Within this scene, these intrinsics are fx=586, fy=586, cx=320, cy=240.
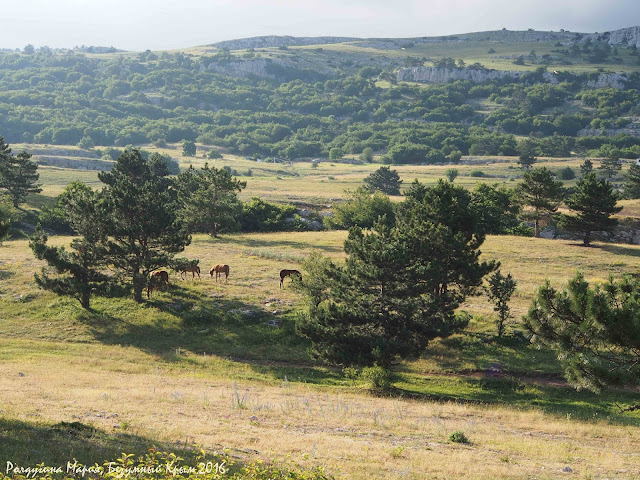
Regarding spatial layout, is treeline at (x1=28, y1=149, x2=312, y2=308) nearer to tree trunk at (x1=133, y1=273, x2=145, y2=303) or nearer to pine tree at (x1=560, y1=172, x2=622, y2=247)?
tree trunk at (x1=133, y1=273, x2=145, y2=303)

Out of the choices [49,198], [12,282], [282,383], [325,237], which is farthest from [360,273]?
[49,198]

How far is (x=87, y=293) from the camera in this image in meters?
45.2

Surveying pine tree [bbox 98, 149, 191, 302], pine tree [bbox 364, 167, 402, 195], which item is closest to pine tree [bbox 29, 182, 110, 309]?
pine tree [bbox 98, 149, 191, 302]

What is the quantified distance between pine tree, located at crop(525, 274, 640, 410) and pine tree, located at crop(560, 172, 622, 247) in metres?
48.6

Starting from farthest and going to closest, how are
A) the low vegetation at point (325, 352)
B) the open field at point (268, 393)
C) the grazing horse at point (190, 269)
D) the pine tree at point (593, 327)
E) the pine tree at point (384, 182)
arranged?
the pine tree at point (384, 182), the grazing horse at point (190, 269), the pine tree at point (593, 327), the low vegetation at point (325, 352), the open field at point (268, 393)

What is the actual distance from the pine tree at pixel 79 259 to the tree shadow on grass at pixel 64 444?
26584 mm

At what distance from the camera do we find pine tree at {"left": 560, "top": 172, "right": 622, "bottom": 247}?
68188 mm

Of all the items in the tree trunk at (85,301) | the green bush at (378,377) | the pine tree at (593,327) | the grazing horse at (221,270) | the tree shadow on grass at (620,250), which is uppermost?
the pine tree at (593,327)

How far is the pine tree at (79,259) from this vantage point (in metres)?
43.7

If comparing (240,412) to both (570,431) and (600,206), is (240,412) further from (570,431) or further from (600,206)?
(600,206)

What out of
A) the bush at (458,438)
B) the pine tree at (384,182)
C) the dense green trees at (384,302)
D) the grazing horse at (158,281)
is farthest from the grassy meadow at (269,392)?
the pine tree at (384,182)

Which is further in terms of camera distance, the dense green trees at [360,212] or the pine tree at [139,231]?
the dense green trees at [360,212]

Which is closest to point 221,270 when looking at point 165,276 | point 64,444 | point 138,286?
point 165,276

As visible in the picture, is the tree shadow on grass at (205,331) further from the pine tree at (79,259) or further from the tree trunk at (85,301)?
the pine tree at (79,259)
